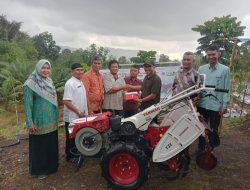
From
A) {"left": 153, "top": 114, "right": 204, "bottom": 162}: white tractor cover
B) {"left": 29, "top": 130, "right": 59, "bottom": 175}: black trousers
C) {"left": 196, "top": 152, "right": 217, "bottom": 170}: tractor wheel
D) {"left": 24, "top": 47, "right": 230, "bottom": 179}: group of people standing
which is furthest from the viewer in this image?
{"left": 29, "top": 130, "right": 59, "bottom": 175}: black trousers

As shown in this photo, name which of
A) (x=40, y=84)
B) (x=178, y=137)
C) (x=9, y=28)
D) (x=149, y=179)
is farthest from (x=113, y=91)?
(x=9, y=28)

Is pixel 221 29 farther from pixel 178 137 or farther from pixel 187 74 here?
pixel 178 137

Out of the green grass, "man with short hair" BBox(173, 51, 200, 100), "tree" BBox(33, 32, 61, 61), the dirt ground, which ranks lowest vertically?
the green grass

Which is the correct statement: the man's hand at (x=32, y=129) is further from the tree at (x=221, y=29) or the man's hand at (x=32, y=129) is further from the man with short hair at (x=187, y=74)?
the tree at (x=221, y=29)

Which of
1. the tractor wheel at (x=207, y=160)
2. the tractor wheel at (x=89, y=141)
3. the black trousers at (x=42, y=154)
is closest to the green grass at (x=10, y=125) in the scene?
the black trousers at (x=42, y=154)

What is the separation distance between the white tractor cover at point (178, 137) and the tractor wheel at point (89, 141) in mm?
839

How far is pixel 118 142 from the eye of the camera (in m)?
4.04

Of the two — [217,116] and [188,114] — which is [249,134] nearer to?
[217,116]

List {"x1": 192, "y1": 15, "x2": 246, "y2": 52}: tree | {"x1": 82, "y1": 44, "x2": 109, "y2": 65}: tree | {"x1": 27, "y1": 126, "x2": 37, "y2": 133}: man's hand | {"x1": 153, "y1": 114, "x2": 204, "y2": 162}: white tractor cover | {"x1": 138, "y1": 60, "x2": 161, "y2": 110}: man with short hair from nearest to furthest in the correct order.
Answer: {"x1": 153, "y1": 114, "x2": 204, "y2": 162}: white tractor cover
{"x1": 27, "y1": 126, "x2": 37, "y2": 133}: man's hand
{"x1": 138, "y1": 60, "x2": 161, "y2": 110}: man with short hair
{"x1": 192, "y1": 15, "x2": 246, "y2": 52}: tree
{"x1": 82, "y1": 44, "x2": 109, "y2": 65}: tree

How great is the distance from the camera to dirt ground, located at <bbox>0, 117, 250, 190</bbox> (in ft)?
13.8

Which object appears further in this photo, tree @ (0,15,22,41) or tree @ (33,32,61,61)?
tree @ (33,32,61,61)

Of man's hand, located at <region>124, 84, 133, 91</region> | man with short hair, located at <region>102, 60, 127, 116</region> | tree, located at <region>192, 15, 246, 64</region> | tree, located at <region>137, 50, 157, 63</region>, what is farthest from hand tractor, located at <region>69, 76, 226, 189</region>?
Answer: tree, located at <region>192, 15, 246, 64</region>

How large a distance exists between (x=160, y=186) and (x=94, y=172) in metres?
1.15

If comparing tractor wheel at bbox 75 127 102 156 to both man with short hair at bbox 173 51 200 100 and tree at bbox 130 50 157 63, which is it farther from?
tree at bbox 130 50 157 63
